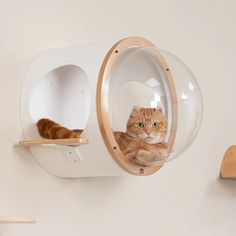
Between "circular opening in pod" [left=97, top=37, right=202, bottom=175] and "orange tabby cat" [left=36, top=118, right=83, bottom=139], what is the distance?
7cm

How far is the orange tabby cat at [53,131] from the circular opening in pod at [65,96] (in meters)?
0.07

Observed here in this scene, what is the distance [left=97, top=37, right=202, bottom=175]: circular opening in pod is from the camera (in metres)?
1.30

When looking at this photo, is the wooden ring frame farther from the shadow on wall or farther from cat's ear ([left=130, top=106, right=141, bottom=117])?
→ the shadow on wall

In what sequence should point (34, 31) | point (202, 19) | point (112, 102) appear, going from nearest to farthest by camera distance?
point (112, 102), point (34, 31), point (202, 19)

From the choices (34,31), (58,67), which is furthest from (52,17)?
(58,67)

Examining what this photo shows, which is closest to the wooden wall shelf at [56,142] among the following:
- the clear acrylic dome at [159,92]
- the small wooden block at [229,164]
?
the clear acrylic dome at [159,92]

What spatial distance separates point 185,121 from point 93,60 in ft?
0.78

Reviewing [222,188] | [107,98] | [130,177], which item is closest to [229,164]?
[222,188]

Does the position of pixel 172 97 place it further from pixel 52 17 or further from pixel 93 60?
pixel 52 17

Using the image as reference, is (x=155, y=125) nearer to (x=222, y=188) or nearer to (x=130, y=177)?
(x=130, y=177)

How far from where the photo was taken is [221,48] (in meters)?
1.94

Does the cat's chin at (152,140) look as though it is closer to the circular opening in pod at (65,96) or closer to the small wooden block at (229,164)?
the circular opening in pod at (65,96)

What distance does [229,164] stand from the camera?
1.84 m

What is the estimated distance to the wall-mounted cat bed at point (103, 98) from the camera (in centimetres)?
129
